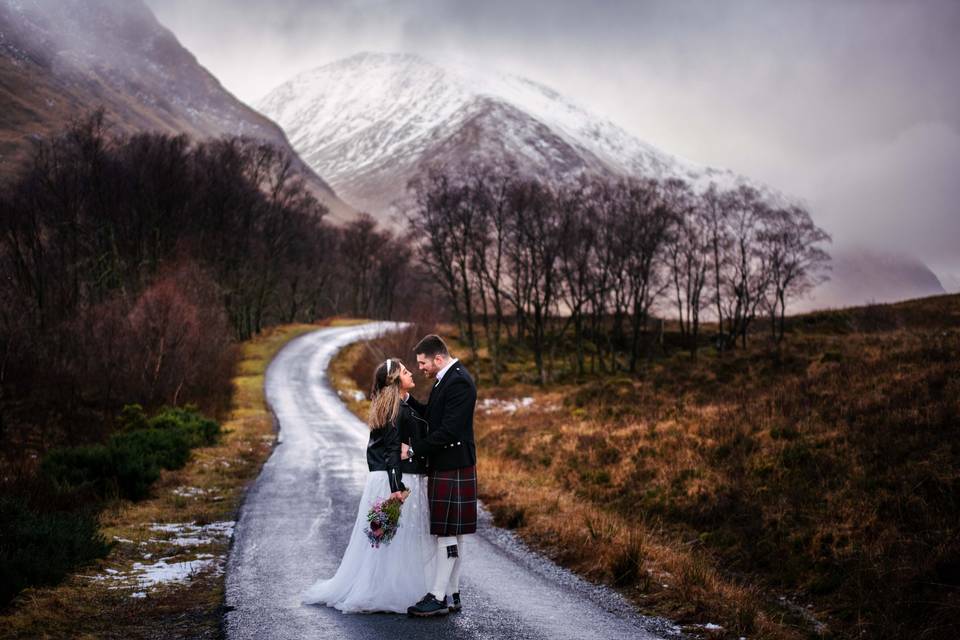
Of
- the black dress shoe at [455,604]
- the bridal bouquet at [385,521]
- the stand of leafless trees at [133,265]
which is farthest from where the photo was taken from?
the stand of leafless trees at [133,265]

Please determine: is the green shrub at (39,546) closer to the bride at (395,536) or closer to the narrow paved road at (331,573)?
the narrow paved road at (331,573)

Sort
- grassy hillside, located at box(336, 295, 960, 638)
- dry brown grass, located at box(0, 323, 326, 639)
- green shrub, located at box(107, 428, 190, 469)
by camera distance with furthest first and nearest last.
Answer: green shrub, located at box(107, 428, 190, 469), grassy hillside, located at box(336, 295, 960, 638), dry brown grass, located at box(0, 323, 326, 639)

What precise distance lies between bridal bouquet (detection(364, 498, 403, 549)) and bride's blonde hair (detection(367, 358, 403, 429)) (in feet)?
2.64

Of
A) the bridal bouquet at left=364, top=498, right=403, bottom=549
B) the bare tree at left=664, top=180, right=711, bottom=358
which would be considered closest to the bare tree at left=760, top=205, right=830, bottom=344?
the bare tree at left=664, top=180, right=711, bottom=358

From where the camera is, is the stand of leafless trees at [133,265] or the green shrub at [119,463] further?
the stand of leafless trees at [133,265]

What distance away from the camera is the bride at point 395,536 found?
7086 mm

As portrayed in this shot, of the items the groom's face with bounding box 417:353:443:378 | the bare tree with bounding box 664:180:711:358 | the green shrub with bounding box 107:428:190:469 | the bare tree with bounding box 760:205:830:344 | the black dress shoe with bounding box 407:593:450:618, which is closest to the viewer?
the black dress shoe with bounding box 407:593:450:618

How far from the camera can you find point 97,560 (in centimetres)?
908

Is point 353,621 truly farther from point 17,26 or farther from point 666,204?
point 17,26

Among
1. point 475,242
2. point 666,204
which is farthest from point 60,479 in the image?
point 666,204

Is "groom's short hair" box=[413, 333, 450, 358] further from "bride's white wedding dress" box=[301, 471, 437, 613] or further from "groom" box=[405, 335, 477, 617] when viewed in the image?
"bride's white wedding dress" box=[301, 471, 437, 613]

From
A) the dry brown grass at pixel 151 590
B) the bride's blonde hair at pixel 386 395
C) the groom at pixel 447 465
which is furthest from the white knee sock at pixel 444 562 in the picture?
the dry brown grass at pixel 151 590

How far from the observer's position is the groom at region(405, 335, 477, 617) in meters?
7.05

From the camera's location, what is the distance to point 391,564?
7.15 m
